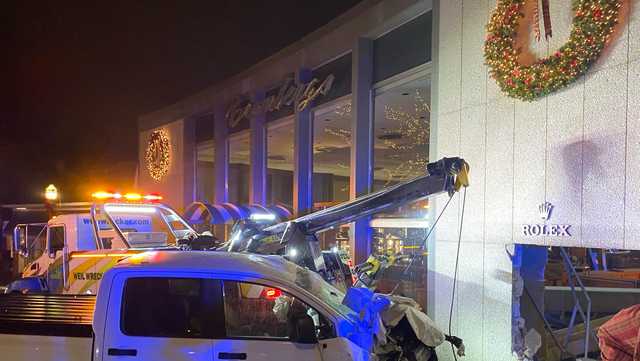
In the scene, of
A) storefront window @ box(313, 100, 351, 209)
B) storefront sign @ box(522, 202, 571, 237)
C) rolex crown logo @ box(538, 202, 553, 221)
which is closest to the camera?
storefront sign @ box(522, 202, 571, 237)

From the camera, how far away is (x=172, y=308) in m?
4.16

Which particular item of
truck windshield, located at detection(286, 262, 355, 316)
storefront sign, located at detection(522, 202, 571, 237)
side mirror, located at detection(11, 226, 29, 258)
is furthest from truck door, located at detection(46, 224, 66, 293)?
storefront sign, located at detection(522, 202, 571, 237)

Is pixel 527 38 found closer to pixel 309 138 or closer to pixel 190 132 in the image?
pixel 309 138

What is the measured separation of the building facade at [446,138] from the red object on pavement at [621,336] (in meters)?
1.71

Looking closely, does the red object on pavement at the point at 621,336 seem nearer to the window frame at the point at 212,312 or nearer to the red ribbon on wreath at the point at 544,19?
the window frame at the point at 212,312

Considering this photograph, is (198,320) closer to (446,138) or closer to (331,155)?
(446,138)

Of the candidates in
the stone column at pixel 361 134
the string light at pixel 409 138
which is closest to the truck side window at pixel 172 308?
the stone column at pixel 361 134

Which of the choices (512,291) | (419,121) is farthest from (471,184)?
(419,121)

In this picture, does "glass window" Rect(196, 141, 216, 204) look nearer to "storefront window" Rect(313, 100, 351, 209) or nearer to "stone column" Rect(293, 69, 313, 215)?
"storefront window" Rect(313, 100, 351, 209)

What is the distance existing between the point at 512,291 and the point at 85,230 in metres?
7.29

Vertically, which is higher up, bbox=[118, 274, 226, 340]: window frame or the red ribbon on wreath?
the red ribbon on wreath

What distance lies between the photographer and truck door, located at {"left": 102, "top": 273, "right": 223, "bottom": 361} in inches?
158

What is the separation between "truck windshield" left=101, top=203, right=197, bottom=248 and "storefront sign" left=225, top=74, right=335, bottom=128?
4564mm

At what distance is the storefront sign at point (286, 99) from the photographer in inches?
515
